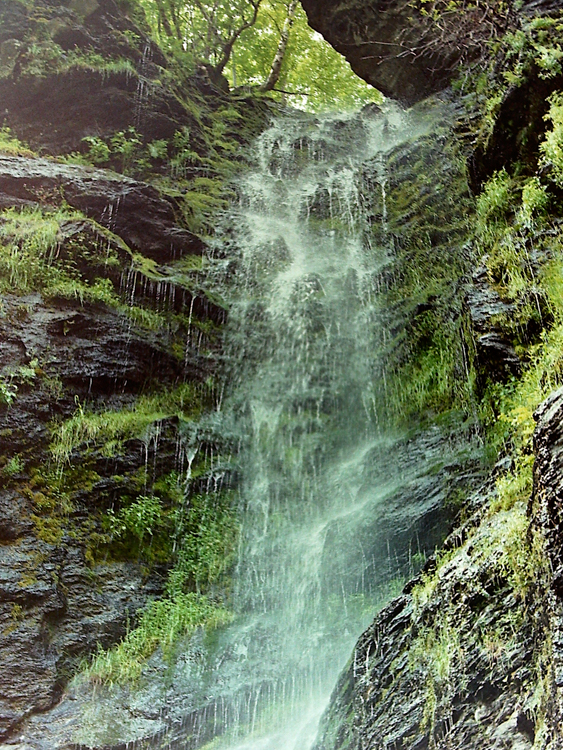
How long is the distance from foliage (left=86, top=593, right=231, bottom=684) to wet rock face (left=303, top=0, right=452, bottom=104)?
34.1ft

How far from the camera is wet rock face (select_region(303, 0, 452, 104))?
1183cm

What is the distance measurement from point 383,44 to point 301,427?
8.36 metres

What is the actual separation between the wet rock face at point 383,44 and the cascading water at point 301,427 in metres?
0.81

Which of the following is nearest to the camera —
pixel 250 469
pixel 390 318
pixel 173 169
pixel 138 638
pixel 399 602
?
pixel 399 602

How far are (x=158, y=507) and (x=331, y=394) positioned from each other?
10.1 ft

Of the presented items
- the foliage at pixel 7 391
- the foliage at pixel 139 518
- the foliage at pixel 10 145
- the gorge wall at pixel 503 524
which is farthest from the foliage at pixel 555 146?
the foliage at pixel 10 145

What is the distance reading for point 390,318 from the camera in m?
9.65

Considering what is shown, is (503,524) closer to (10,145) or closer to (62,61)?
(10,145)

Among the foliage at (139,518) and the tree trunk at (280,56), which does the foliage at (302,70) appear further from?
the foliage at (139,518)

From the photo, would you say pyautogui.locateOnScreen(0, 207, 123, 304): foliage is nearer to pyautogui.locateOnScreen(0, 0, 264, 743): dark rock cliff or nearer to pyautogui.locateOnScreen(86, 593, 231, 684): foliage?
pyautogui.locateOnScreen(0, 0, 264, 743): dark rock cliff

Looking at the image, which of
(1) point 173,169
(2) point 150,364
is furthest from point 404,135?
(2) point 150,364

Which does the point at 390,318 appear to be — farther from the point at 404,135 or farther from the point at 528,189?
the point at 404,135

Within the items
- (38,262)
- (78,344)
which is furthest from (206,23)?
(78,344)

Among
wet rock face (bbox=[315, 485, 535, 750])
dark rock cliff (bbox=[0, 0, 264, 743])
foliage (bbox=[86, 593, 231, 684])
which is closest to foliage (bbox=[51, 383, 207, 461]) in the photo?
dark rock cliff (bbox=[0, 0, 264, 743])
